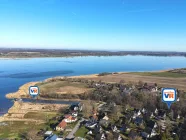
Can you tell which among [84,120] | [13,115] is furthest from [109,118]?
[13,115]

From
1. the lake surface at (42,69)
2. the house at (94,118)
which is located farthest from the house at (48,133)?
the lake surface at (42,69)

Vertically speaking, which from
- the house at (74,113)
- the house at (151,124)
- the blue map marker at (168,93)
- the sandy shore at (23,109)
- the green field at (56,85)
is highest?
the blue map marker at (168,93)

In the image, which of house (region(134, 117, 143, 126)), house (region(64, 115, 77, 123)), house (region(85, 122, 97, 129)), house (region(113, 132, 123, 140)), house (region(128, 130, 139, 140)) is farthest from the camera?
house (region(64, 115, 77, 123))

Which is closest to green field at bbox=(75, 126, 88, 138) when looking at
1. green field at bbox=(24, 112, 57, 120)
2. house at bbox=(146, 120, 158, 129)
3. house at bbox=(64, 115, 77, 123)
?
house at bbox=(64, 115, 77, 123)

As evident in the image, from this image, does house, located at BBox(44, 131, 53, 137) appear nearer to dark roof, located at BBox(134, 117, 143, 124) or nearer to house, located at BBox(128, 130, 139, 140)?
house, located at BBox(128, 130, 139, 140)

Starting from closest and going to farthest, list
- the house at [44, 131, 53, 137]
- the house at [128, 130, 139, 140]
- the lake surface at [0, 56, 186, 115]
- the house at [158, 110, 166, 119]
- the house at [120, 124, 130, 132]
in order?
the house at [128, 130, 139, 140], the house at [44, 131, 53, 137], the house at [120, 124, 130, 132], the house at [158, 110, 166, 119], the lake surface at [0, 56, 186, 115]

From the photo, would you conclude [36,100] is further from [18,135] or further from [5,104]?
[18,135]

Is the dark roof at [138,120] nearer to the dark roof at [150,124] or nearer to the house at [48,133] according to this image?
the dark roof at [150,124]

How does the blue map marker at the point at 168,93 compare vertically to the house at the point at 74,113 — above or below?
above

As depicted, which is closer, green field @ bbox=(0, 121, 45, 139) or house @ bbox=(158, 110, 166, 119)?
green field @ bbox=(0, 121, 45, 139)

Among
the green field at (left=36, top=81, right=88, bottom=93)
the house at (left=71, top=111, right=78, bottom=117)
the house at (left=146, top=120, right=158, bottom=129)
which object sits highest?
the house at (left=146, top=120, right=158, bottom=129)

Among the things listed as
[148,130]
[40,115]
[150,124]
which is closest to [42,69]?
[40,115]
